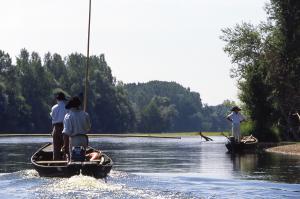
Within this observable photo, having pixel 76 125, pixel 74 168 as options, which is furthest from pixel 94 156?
pixel 74 168

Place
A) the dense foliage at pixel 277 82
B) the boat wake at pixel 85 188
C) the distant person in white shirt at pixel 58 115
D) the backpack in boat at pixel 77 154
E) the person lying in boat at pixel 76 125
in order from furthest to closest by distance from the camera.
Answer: the dense foliage at pixel 277 82 < the distant person in white shirt at pixel 58 115 < the person lying in boat at pixel 76 125 < the backpack in boat at pixel 77 154 < the boat wake at pixel 85 188

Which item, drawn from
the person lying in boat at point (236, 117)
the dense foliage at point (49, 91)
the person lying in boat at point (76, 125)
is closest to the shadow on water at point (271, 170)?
the person lying in boat at point (76, 125)

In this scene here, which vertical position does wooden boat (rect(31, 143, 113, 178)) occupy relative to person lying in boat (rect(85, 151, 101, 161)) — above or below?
below

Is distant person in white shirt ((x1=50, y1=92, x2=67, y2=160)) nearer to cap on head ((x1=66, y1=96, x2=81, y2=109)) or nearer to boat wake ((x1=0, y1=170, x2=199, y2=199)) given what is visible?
cap on head ((x1=66, y1=96, x2=81, y2=109))

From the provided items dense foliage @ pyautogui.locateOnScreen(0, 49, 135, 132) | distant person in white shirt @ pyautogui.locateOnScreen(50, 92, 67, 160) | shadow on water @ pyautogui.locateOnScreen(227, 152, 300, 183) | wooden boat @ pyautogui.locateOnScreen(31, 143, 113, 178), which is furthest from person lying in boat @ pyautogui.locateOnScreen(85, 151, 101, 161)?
dense foliage @ pyautogui.locateOnScreen(0, 49, 135, 132)

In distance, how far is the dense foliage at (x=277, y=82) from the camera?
199 feet

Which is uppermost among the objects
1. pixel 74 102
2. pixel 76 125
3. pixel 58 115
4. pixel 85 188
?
pixel 74 102

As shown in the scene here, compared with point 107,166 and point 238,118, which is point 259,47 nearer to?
point 238,118

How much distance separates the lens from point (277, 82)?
6116cm

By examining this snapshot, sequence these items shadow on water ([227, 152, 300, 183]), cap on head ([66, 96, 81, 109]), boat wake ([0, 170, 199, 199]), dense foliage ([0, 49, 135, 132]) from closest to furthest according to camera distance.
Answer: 1. boat wake ([0, 170, 199, 199])
2. cap on head ([66, 96, 81, 109])
3. shadow on water ([227, 152, 300, 183])
4. dense foliage ([0, 49, 135, 132])

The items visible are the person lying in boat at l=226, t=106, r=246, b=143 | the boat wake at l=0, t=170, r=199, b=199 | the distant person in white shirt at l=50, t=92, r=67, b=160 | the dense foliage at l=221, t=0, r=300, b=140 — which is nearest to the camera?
the boat wake at l=0, t=170, r=199, b=199

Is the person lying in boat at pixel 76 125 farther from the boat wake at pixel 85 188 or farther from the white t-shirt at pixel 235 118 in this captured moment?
the white t-shirt at pixel 235 118

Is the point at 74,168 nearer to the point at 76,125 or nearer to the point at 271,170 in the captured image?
the point at 76,125

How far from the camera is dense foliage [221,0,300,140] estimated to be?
60.7 metres
